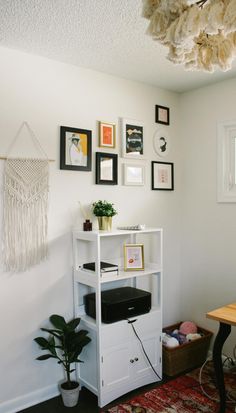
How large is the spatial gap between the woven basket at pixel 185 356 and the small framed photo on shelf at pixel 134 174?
54.7 inches

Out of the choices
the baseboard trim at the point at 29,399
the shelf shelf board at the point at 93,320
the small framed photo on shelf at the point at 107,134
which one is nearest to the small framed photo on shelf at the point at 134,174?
the small framed photo on shelf at the point at 107,134

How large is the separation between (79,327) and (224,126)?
2.06 meters

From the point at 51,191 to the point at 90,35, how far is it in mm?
1069

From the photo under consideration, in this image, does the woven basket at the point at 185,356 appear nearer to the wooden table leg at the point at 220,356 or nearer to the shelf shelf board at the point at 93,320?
the shelf shelf board at the point at 93,320

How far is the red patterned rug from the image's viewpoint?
2.25 m

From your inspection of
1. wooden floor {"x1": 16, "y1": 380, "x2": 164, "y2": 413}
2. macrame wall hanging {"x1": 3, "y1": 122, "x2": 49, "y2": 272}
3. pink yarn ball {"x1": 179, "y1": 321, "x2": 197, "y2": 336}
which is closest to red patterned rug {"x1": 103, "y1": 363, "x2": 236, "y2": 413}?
wooden floor {"x1": 16, "y1": 380, "x2": 164, "y2": 413}

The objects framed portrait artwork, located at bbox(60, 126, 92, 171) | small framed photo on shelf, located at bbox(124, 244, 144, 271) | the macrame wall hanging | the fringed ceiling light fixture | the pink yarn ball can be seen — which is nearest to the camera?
the fringed ceiling light fixture

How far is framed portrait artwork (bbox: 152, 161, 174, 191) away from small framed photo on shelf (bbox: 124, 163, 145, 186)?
0.46ft

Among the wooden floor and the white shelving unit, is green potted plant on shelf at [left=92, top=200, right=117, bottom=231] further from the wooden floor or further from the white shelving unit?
the wooden floor

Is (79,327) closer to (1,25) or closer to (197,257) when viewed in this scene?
(197,257)

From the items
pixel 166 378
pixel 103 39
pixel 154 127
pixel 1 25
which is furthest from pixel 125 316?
pixel 1 25

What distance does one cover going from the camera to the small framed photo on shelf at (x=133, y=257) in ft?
8.60

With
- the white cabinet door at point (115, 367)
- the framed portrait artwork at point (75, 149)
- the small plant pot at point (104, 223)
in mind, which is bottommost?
the white cabinet door at point (115, 367)

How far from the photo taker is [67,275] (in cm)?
254
